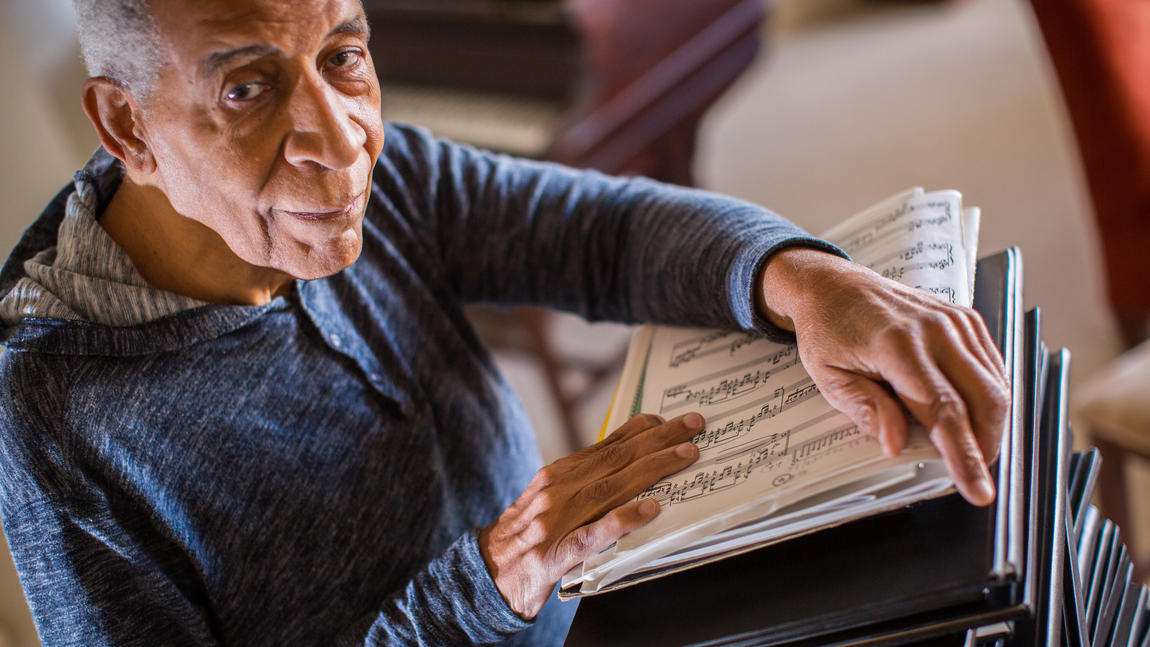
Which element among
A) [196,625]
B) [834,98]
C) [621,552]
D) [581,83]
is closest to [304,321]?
[196,625]

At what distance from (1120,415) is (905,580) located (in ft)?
3.27

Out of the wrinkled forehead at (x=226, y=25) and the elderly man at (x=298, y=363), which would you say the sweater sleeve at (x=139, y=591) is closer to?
the elderly man at (x=298, y=363)

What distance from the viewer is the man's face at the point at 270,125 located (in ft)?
2.22

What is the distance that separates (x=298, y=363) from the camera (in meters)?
0.89

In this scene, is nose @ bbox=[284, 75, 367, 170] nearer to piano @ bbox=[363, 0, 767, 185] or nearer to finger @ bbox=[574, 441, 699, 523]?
→ finger @ bbox=[574, 441, 699, 523]

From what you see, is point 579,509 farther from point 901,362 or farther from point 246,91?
point 246,91

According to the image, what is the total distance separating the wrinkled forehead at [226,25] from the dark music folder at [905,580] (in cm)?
48

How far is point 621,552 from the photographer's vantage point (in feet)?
2.23

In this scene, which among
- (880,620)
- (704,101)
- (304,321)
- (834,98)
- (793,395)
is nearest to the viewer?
(880,620)

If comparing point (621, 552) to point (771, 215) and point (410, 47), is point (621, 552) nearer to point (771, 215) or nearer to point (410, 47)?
point (771, 215)

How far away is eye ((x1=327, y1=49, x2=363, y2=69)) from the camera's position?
74 centimetres

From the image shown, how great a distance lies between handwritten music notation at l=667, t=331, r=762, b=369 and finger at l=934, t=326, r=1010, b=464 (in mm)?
224

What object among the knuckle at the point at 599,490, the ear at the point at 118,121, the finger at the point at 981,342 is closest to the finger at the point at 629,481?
the knuckle at the point at 599,490

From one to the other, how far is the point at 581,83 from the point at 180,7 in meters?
1.57
